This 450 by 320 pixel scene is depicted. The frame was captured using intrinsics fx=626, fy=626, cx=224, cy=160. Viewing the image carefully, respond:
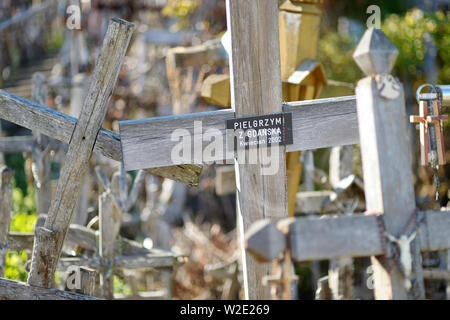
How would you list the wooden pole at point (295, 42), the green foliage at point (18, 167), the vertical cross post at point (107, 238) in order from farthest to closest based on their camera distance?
the green foliage at point (18, 167), the vertical cross post at point (107, 238), the wooden pole at point (295, 42)

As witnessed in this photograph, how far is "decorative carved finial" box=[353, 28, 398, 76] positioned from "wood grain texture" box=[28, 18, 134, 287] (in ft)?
4.46

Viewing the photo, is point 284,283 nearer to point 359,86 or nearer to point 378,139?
point 378,139

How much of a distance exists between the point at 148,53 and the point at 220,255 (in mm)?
4759

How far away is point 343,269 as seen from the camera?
4.91 metres

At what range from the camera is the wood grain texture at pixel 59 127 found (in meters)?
3.30

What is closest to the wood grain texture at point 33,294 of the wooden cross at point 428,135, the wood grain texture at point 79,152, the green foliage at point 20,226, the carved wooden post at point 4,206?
the wood grain texture at point 79,152

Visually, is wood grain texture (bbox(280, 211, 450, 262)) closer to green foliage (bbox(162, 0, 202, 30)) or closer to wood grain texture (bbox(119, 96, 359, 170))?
wood grain texture (bbox(119, 96, 359, 170))

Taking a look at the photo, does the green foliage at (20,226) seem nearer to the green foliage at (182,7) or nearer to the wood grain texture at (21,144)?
the wood grain texture at (21,144)

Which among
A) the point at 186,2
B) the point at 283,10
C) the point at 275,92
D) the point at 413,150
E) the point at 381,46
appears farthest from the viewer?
the point at 186,2

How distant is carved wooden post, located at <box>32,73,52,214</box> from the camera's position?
6.11 m

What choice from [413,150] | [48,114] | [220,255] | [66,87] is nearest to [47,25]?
[66,87]

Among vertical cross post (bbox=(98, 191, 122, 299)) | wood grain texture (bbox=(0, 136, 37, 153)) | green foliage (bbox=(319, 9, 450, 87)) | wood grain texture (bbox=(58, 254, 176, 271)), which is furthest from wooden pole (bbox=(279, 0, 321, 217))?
green foliage (bbox=(319, 9, 450, 87))

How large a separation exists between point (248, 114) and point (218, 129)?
0.57 feet

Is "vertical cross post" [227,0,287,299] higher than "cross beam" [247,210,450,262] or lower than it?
higher
